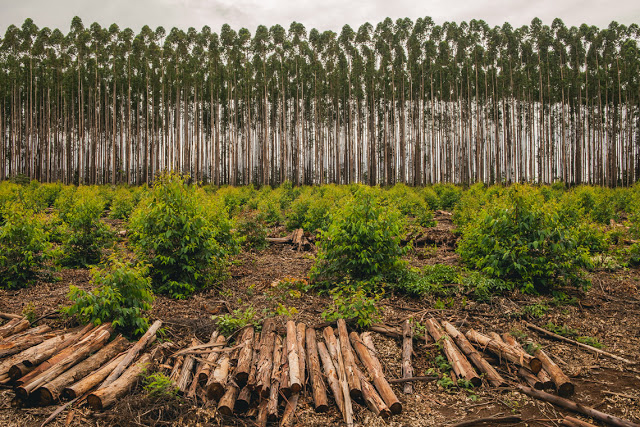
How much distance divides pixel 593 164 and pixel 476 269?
39.2 meters

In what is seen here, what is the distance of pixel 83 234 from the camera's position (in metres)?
7.98

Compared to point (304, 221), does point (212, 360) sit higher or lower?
lower

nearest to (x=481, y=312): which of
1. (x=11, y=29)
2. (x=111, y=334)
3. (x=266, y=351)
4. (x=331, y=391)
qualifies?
(x=331, y=391)

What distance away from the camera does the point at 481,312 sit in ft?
19.3

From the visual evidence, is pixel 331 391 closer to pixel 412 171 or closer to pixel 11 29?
pixel 412 171

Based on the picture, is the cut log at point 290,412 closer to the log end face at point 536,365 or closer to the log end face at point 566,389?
the log end face at point 536,365

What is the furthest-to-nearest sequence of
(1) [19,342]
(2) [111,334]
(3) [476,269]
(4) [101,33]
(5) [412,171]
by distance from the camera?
(5) [412,171] → (4) [101,33] → (3) [476,269] → (2) [111,334] → (1) [19,342]

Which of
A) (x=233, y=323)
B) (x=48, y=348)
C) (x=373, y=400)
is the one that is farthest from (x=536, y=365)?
(x=48, y=348)

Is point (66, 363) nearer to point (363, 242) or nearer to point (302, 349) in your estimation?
point (302, 349)

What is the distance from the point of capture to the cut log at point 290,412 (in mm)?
3266

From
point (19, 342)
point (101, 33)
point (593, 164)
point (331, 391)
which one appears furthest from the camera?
point (593, 164)

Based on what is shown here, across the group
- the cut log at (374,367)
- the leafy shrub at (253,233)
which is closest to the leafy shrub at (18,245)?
the leafy shrub at (253,233)

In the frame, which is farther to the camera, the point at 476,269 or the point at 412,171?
the point at 412,171

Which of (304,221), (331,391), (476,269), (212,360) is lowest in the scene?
(331,391)
